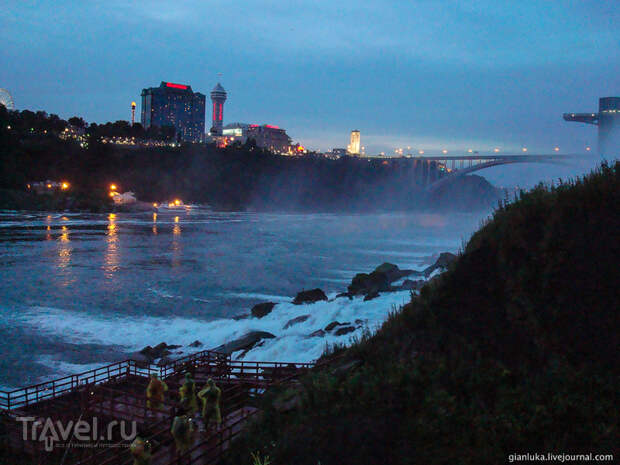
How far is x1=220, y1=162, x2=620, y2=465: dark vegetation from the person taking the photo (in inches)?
157

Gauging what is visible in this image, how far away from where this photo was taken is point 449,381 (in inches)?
182

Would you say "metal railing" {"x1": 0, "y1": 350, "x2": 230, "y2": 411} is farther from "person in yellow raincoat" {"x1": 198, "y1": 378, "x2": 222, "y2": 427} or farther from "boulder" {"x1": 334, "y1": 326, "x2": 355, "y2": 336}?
"person in yellow raincoat" {"x1": 198, "y1": 378, "x2": 222, "y2": 427}

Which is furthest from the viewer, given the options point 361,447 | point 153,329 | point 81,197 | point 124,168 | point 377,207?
point 377,207

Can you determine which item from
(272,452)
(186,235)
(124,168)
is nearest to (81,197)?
(124,168)

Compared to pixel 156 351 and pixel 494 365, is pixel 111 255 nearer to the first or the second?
pixel 156 351

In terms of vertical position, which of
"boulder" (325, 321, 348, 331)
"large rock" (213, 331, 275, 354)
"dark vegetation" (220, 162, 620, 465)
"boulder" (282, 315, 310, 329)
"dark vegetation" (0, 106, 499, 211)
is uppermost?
"dark vegetation" (0, 106, 499, 211)

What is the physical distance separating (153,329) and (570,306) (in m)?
12.9

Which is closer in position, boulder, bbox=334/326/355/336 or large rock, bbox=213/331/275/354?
boulder, bbox=334/326/355/336

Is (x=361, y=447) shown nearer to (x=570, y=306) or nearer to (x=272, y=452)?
(x=272, y=452)

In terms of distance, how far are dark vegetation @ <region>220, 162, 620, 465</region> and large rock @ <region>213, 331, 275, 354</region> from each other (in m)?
6.28

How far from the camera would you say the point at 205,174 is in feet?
317

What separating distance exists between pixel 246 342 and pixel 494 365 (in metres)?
8.28

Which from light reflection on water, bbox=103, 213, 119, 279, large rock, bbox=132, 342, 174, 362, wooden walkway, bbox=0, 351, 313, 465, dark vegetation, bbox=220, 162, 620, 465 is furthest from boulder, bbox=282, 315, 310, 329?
light reflection on water, bbox=103, 213, 119, 279

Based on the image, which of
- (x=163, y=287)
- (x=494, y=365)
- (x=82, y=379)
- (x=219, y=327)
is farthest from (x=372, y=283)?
(x=494, y=365)
